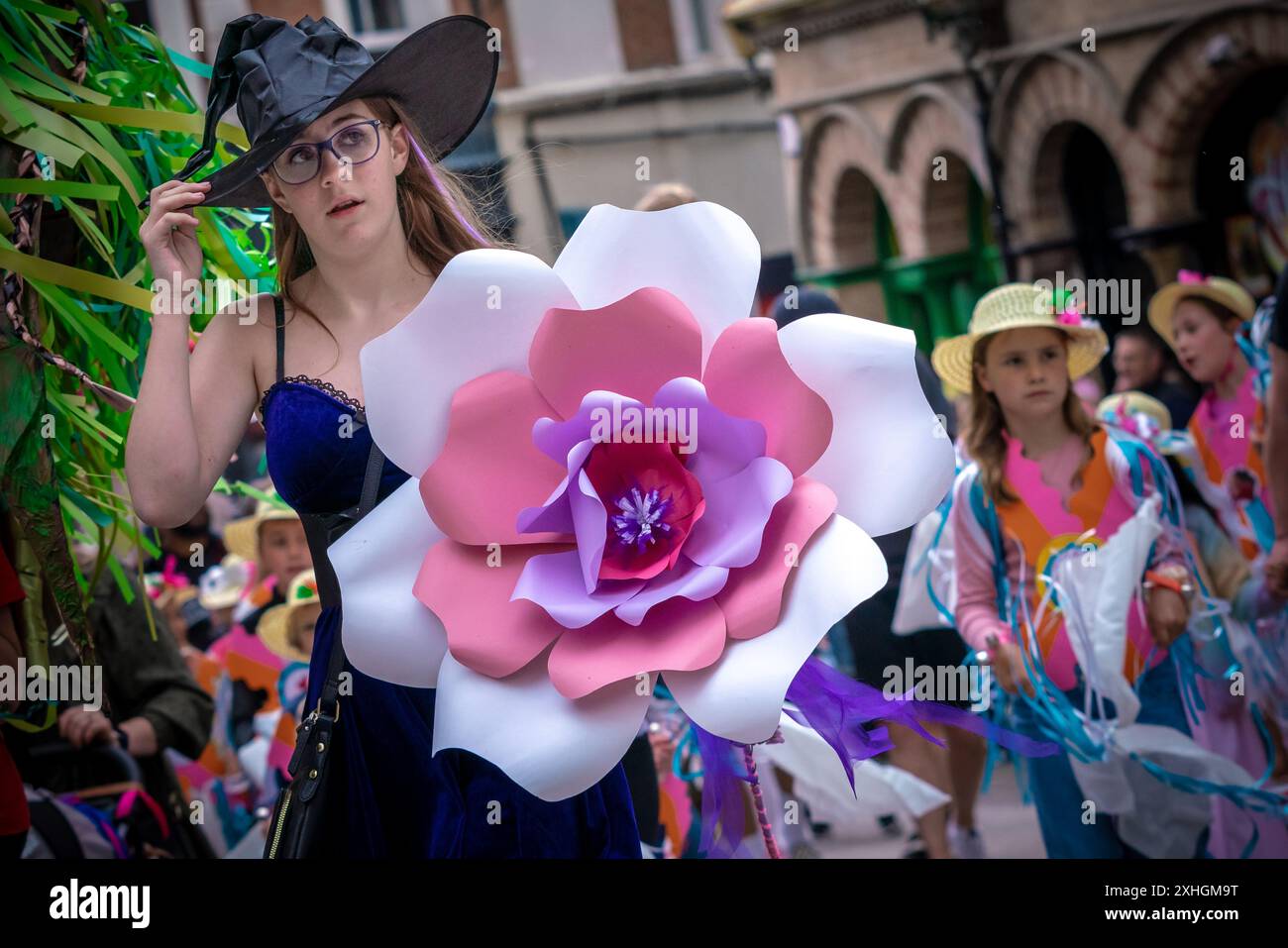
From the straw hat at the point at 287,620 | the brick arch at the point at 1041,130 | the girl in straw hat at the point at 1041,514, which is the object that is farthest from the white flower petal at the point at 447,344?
the brick arch at the point at 1041,130

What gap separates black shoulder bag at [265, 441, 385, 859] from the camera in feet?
6.57

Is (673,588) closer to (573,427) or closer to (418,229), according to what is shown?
(573,427)

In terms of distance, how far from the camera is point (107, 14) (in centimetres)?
266

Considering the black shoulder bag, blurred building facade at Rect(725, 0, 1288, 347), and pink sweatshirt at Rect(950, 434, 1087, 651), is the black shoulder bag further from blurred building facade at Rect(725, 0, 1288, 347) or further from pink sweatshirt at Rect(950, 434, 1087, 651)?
blurred building facade at Rect(725, 0, 1288, 347)

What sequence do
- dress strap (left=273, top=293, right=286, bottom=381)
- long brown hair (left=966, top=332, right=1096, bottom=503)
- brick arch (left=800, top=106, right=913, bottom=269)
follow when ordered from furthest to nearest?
brick arch (left=800, top=106, right=913, bottom=269), long brown hair (left=966, top=332, right=1096, bottom=503), dress strap (left=273, top=293, right=286, bottom=381)

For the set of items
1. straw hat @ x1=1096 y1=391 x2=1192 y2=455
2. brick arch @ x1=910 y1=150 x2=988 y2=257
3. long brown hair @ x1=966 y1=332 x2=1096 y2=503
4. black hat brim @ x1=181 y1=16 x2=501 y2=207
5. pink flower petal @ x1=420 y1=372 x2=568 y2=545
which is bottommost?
straw hat @ x1=1096 y1=391 x2=1192 y2=455

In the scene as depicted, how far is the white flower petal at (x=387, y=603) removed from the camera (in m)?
1.81

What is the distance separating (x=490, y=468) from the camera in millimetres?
1841

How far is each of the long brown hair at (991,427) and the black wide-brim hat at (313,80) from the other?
2.05 m

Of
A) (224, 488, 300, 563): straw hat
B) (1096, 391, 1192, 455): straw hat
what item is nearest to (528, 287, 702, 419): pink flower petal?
(1096, 391, 1192, 455): straw hat

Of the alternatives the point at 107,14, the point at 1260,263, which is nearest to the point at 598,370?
the point at 107,14

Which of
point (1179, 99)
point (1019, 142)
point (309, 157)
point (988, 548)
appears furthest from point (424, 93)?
point (1019, 142)

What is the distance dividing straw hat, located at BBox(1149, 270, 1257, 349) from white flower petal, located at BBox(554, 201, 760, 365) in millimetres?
3687

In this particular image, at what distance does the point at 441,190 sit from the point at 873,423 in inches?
29.6
